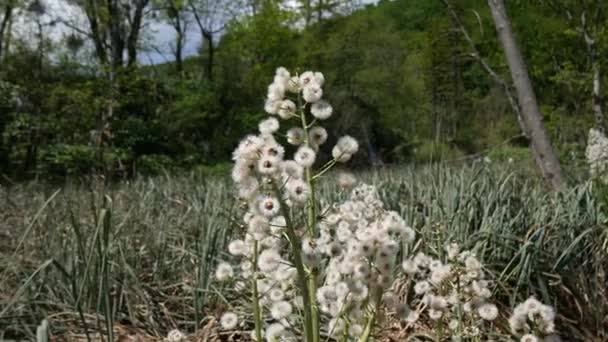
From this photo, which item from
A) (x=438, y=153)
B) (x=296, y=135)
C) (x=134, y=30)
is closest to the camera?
(x=296, y=135)

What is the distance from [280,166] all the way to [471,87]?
32.2 meters

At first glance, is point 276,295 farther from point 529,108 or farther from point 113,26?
point 113,26

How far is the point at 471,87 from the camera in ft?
104

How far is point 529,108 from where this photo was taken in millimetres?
3904

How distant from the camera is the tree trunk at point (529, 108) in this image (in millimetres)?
3832

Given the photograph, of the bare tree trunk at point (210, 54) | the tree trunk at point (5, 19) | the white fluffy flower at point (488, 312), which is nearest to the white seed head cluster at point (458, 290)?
the white fluffy flower at point (488, 312)

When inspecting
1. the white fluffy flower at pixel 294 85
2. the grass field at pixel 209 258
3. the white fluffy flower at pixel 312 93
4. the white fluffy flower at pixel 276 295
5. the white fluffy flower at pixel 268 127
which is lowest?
the grass field at pixel 209 258

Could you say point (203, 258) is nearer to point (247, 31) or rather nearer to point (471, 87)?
point (247, 31)

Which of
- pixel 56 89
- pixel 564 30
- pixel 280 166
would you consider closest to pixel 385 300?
pixel 280 166

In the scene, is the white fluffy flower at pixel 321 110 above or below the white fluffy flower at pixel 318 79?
below

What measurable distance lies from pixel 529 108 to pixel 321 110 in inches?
121

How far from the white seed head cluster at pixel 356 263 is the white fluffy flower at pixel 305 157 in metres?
0.15

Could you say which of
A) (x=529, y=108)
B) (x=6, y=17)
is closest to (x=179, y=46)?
(x=6, y=17)

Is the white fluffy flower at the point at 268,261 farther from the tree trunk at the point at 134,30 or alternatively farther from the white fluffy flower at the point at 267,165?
the tree trunk at the point at 134,30
